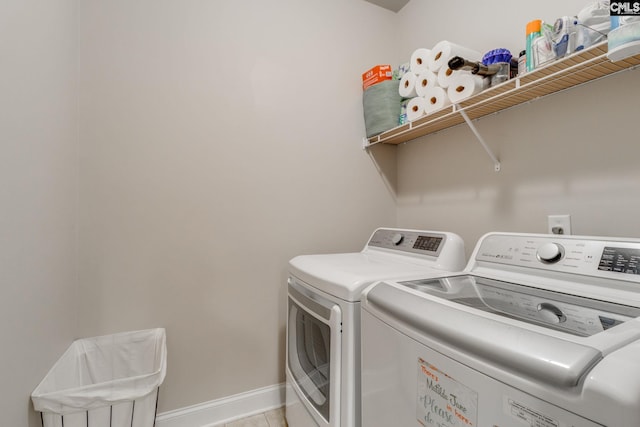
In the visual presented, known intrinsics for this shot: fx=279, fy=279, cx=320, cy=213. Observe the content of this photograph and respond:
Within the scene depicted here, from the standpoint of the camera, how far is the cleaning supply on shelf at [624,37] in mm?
769

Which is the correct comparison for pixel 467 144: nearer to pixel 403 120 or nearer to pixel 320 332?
pixel 403 120

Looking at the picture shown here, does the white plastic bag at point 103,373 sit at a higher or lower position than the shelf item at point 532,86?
lower

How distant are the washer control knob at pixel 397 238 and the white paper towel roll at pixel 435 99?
680 millimetres

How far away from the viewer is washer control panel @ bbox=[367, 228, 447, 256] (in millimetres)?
1291

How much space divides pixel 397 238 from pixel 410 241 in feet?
0.32

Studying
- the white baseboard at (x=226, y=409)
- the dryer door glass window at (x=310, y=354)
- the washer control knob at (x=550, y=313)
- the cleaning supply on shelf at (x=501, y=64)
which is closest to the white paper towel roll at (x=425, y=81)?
the cleaning supply on shelf at (x=501, y=64)

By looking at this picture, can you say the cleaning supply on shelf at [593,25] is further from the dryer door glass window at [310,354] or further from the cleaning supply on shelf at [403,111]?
the dryer door glass window at [310,354]

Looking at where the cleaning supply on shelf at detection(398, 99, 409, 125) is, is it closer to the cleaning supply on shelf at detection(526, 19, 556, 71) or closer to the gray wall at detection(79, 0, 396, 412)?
the gray wall at detection(79, 0, 396, 412)

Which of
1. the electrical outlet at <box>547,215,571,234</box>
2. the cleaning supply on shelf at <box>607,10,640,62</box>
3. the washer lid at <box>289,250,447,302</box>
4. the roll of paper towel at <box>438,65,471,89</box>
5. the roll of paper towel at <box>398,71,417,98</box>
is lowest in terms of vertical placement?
the washer lid at <box>289,250,447,302</box>

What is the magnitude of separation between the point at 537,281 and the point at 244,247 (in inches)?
54.5

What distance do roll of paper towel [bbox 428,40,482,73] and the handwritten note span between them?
1.40 meters

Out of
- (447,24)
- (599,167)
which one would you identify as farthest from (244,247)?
(447,24)

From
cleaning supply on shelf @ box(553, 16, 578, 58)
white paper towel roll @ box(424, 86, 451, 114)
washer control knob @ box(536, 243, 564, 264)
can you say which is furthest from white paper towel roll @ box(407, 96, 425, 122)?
washer control knob @ box(536, 243, 564, 264)

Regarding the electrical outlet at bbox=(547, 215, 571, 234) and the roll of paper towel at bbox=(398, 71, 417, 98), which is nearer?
the electrical outlet at bbox=(547, 215, 571, 234)
